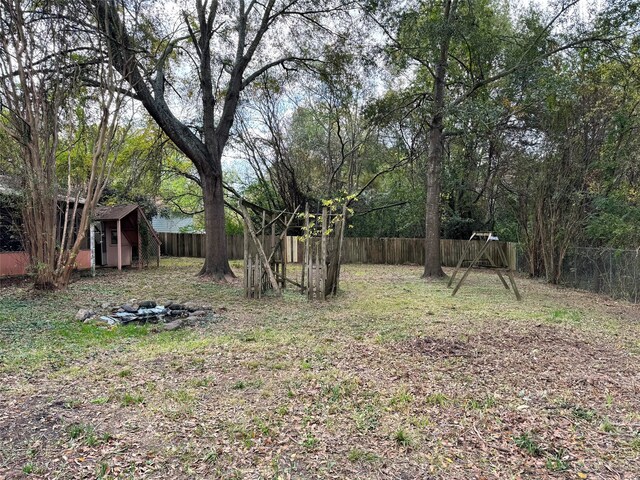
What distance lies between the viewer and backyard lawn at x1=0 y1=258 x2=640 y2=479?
95.3 inches

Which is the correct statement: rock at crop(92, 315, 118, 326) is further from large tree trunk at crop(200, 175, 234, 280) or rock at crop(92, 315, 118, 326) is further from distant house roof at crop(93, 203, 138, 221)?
distant house roof at crop(93, 203, 138, 221)

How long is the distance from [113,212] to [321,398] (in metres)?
12.9

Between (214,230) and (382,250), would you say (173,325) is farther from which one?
(382,250)

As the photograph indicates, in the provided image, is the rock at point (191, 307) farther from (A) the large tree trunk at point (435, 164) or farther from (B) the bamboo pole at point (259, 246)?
(A) the large tree trunk at point (435, 164)

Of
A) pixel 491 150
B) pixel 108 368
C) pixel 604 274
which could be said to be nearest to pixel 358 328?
pixel 108 368

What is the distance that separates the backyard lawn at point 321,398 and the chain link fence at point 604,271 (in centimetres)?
313

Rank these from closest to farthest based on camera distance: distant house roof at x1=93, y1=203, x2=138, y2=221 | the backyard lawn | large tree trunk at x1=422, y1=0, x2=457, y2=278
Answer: the backyard lawn < large tree trunk at x1=422, y1=0, x2=457, y2=278 < distant house roof at x1=93, y1=203, x2=138, y2=221

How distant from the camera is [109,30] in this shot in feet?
27.7

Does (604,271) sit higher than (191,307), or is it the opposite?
(604,271)

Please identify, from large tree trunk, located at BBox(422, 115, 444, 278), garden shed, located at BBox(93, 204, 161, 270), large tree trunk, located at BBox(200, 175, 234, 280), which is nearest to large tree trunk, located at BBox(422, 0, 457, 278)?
large tree trunk, located at BBox(422, 115, 444, 278)

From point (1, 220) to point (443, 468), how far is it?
12450 millimetres

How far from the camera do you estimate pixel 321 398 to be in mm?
3273

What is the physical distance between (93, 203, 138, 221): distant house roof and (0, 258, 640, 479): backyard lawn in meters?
7.57

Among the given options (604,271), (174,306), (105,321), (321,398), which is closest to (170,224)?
(174,306)
